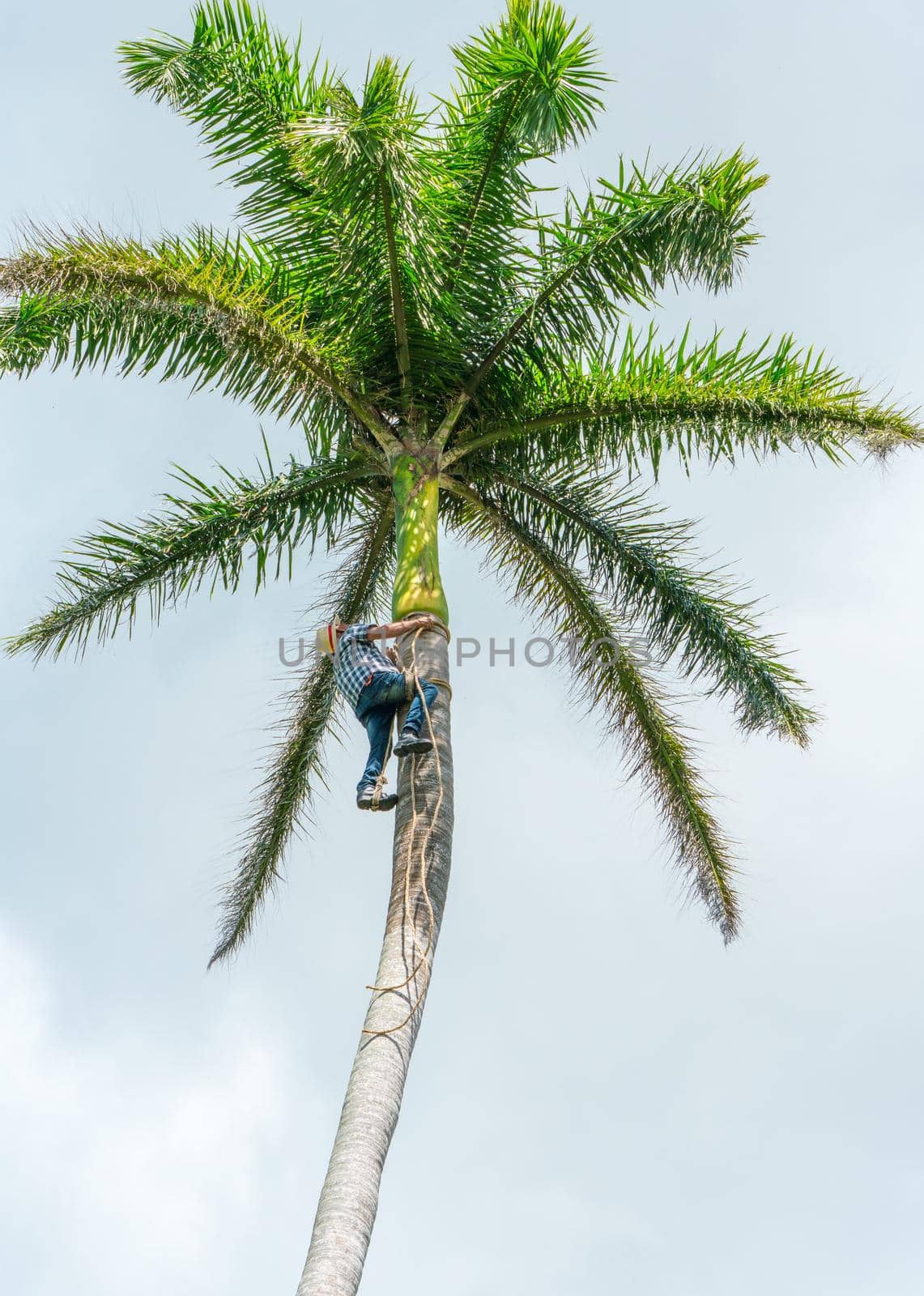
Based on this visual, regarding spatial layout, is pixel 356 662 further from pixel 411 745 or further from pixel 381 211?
pixel 381 211

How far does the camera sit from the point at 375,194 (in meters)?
8.12

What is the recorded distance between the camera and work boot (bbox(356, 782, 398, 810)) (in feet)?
26.3

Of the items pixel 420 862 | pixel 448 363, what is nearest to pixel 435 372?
pixel 448 363

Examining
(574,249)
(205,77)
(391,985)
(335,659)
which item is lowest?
(391,985)

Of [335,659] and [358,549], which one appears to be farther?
[358,549]

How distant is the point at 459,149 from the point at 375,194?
1438 mm

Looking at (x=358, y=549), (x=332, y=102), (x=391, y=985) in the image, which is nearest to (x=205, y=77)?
(x=332, y=102)

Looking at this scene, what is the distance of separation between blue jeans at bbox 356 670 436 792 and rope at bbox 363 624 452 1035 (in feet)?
0.24

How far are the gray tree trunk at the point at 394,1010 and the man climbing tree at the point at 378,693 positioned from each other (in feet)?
0.33

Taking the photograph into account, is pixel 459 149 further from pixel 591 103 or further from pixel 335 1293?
pixel 335 1293

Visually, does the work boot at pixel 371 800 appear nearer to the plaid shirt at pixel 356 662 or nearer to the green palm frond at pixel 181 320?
the plaid shirt at pixel 356 662

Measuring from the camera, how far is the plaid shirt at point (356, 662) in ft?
27.0

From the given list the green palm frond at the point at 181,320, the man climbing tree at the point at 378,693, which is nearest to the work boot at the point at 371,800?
the man climbing tree at the point at 378,693

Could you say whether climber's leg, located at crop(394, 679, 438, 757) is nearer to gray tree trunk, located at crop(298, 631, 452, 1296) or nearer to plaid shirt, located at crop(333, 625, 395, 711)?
gray tree trunk, located at crop(298, 631, 452, 1296)
